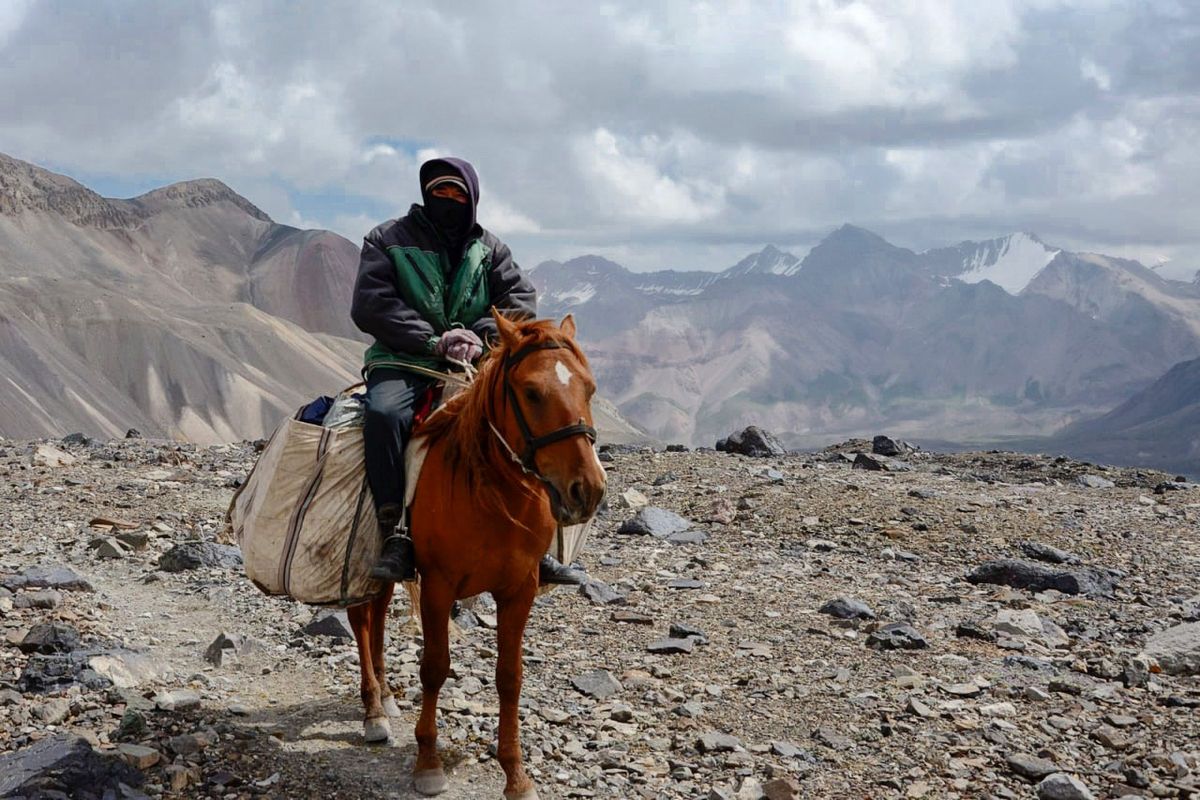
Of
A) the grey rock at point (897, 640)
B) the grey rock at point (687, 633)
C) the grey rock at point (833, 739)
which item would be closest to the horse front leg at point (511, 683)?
the grey rock at point (833, 739)

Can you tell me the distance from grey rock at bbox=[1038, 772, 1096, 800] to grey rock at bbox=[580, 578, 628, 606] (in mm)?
4442

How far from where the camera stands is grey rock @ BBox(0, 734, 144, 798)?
4871 millimetres

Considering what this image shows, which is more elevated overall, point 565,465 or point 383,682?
point 565,465

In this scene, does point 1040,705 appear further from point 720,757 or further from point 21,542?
point 21,542

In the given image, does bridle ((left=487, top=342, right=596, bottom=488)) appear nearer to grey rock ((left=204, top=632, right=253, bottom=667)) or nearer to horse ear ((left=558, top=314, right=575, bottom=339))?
horse ear ((left=558, top=314, right=575, bottom=339))

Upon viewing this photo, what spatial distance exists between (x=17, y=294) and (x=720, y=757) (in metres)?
139

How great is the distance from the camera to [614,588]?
9969mm

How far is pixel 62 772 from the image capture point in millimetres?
5023

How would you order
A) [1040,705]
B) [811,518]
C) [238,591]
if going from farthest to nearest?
[811,518], [238,591], [1040,705]

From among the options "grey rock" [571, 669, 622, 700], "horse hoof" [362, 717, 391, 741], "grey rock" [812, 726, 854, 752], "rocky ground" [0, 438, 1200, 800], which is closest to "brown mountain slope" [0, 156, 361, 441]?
"rocky ground" [0, 438, 1200, 800]

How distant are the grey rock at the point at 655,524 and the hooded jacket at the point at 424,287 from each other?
22.5 ft

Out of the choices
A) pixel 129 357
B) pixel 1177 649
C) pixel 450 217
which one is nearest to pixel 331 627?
pixel 450 217

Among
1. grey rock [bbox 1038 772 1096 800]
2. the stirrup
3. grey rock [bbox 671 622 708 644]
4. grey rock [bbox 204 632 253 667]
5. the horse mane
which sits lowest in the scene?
grey rock [bbox 1038 772 1096 800]

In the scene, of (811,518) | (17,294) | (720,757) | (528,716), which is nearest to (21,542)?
(528,716)
